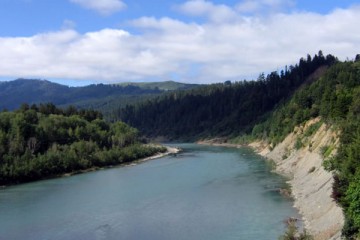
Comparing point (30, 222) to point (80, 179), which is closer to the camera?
point (30, 222)

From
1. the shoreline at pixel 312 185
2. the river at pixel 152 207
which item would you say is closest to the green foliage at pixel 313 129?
the shoreline at pixel 312 185

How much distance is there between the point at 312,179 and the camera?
6500 cm

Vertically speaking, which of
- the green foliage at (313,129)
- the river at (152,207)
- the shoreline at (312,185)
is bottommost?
the river at (152,207)

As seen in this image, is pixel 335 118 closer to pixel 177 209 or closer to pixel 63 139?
pixel 177 209

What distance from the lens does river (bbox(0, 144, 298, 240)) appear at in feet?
154

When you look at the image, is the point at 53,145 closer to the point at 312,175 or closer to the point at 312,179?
the point at 312,175

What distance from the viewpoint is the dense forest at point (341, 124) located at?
112 ft

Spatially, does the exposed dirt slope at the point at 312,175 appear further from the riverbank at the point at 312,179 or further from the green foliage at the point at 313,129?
the green foliage at the point at 313,129

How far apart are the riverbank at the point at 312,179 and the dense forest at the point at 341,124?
2.05 m

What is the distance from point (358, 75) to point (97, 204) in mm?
80568

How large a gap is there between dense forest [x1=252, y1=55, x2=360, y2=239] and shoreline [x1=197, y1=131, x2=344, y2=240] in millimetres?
2186

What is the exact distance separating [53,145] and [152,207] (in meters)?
60.0

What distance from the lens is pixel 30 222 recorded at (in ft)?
176

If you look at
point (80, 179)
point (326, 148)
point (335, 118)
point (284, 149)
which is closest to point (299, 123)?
point (284, 149)
